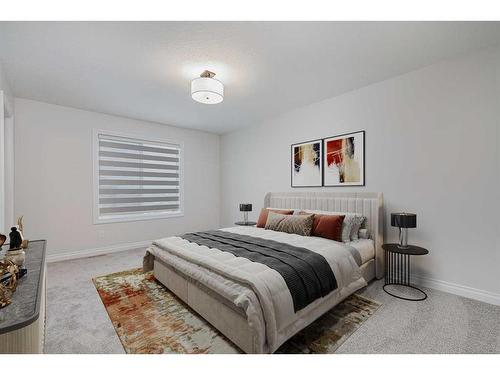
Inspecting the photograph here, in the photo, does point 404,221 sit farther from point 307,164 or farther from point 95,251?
point 95,251

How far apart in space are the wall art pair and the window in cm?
276

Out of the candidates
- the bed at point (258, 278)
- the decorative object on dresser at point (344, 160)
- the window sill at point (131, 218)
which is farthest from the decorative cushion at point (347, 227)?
the window sill at point (131, 218)

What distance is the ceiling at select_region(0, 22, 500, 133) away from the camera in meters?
2.01

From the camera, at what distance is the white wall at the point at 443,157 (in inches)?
91.1

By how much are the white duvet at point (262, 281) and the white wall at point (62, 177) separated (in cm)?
223

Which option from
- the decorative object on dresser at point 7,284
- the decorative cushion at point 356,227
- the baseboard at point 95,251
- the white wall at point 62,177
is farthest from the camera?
the baseboard at point 95,251

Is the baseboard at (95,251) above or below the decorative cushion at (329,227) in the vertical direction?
below

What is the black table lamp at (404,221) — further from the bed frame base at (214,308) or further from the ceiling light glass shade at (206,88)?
the ceiling light glass shade at (206,88)

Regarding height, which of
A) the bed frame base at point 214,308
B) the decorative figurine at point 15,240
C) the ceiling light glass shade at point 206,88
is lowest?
the bed frame base at point 214,308

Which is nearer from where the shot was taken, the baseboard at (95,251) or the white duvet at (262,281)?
the white duvet at (262,281)

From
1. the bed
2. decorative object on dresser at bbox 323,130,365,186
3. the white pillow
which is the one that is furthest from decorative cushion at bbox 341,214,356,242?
decorative object on dresser at bbox 323,130,365,186

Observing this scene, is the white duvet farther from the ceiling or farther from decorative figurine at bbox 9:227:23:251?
the ceiling

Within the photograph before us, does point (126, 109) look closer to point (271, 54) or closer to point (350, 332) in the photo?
point (271, 54)

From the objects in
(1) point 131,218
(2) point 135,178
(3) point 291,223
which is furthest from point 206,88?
(1) point 131,218
